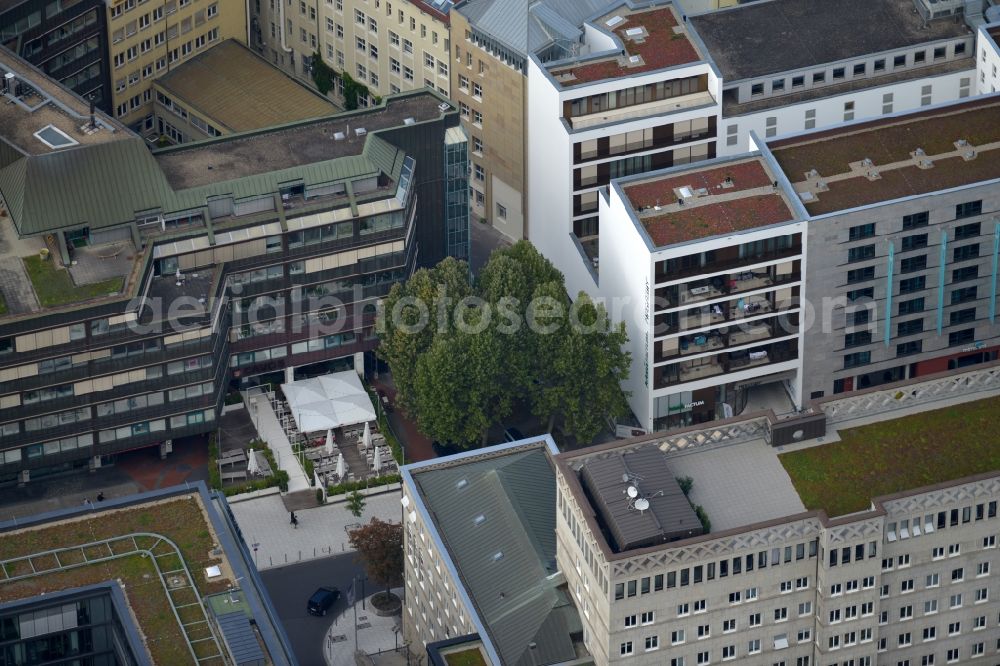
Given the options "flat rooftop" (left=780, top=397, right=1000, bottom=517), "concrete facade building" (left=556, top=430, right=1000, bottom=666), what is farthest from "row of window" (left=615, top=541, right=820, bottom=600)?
"flat rooftop" (left=780, top=397, right=1000, bottom=517)

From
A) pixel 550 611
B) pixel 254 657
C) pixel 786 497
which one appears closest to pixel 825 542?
pixel 786 497

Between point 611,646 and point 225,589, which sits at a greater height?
→ point 225,589

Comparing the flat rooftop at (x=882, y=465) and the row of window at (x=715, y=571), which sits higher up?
the flat rooftop at (x=882, y=465)

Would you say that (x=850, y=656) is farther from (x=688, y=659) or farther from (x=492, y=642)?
(x=492, y=642)

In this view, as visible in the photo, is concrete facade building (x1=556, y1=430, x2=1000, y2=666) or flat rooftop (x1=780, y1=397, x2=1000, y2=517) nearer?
concrete facade building (x1=556, y1=430, x2=1000, y2=666)

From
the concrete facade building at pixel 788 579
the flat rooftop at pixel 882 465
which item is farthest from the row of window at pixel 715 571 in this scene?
the flat rooftop at pixel 882 465

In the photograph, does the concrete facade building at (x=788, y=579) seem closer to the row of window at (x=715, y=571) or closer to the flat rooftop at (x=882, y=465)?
the row of window at (x=715, y=571)

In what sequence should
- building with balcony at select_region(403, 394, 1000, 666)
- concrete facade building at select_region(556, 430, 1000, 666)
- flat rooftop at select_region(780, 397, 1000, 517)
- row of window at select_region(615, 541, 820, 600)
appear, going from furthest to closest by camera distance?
flat rooftop at select_region(780, 397, 1000, 517) → building with balcony at select_region(403, 394, 1000, 666) → concrete facade building at select_region(556, 430, 1000, 666) → row of window at select_region(615, 541, 820, 600)

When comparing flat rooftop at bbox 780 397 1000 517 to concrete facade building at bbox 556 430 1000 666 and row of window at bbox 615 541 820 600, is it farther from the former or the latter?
row of window at bbox 615 541 820 600
